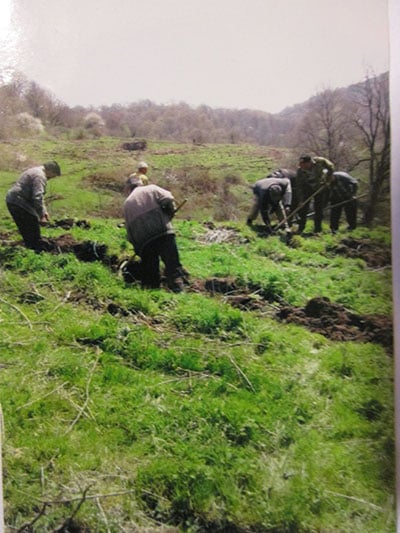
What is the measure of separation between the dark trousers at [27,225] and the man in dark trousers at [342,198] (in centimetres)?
166

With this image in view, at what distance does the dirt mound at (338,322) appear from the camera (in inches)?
127

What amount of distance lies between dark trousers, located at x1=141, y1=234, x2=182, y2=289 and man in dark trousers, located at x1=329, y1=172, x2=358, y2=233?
36.0 inches

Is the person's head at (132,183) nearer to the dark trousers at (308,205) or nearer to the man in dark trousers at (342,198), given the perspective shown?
the dark trousers at (308,205)

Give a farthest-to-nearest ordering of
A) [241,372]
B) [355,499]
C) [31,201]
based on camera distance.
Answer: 1. [31,201]
2. [241,372]
3. [355,499]

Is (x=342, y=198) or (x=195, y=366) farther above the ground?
(x=342, y=198)

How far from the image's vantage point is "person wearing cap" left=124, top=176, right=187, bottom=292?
3.23 metres

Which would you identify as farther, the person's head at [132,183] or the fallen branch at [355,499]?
the person's head at [132,183]

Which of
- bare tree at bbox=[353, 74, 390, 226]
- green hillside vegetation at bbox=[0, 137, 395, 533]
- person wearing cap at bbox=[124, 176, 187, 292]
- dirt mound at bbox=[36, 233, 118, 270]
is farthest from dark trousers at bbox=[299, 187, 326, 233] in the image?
dirt mound at bbox=[36, 233, 118, 270]

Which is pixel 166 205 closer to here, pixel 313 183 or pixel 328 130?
pixel 313 183

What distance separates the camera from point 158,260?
3236 millimetres

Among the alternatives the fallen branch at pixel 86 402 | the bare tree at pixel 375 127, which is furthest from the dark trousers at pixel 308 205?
the fallen branch at pixel 86 402

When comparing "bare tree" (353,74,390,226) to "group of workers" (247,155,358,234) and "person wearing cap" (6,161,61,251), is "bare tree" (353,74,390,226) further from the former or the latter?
"person wearing cap" (6,161,61,251)

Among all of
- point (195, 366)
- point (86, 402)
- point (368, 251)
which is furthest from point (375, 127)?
point (86, 402)

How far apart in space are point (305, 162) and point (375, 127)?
448 mm
